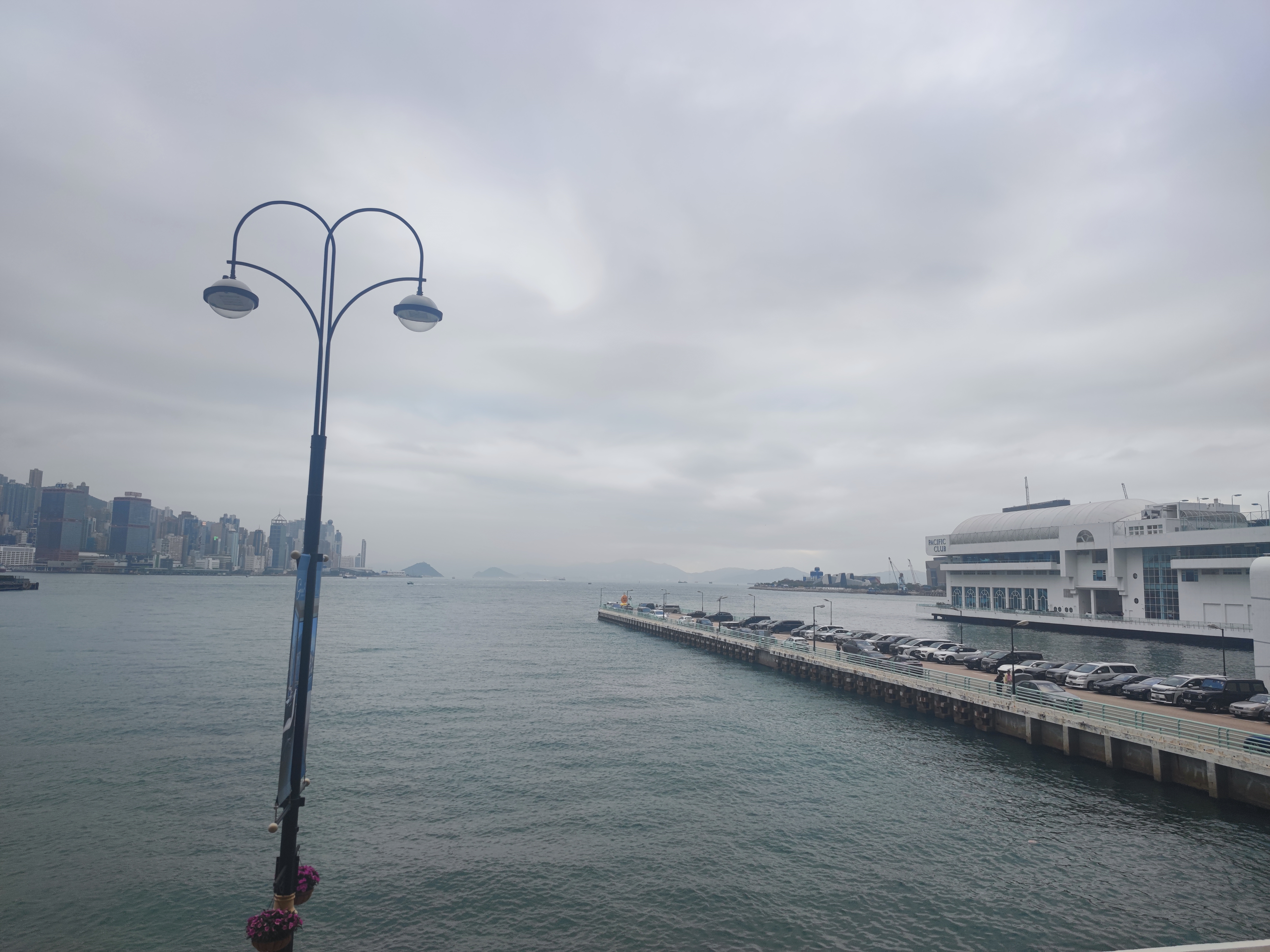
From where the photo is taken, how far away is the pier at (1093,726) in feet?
86.6

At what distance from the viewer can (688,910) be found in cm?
1930

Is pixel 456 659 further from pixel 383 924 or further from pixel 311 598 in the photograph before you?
pixel 311 598

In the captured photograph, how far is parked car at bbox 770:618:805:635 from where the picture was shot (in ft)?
288

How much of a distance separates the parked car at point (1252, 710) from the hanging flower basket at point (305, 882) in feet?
131

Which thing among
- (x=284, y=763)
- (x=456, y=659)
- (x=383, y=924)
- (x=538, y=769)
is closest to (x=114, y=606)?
(x=456, y=659)

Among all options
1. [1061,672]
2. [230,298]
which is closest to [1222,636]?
[1061,672]

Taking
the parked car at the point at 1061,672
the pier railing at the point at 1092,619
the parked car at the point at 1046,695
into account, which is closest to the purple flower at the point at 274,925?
the parked car at the point at 1046,695

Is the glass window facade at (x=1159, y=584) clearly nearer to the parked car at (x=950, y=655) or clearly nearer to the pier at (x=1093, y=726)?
the parked car at (x=950, y=655)

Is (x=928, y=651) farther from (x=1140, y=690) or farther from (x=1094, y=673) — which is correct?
(x=1140, y=690)

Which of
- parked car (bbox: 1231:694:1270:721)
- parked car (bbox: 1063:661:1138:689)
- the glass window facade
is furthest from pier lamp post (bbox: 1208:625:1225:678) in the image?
parked car (bbox: 1231:694:1270:721)

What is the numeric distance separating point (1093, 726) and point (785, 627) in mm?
57921

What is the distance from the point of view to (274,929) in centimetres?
963

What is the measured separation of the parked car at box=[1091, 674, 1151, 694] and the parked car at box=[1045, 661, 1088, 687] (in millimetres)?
2574

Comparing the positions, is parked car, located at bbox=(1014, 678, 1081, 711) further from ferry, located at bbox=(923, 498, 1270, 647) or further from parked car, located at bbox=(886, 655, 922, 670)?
ferry, located at bbox=(923, 498, 1270, 647)
